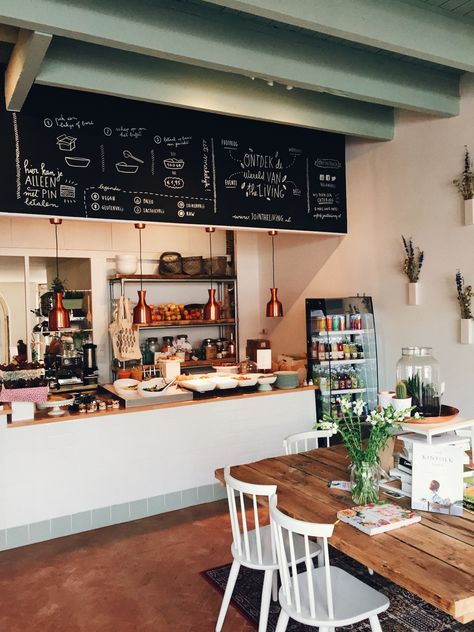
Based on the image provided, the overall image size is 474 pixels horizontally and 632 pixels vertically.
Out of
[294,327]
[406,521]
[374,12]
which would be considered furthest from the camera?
[294,327]

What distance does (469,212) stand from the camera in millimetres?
4203

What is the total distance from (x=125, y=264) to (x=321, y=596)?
15.4 ft

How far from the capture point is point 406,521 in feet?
7.07

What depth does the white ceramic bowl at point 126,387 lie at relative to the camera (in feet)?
14.1

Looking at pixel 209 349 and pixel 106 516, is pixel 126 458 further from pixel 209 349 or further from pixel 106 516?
pixel 209 349

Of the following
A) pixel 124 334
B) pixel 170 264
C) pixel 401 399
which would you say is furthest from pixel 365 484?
pixel 170 264

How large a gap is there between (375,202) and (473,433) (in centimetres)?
294

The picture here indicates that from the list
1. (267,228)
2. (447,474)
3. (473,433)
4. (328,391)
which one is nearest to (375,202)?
(267,228)

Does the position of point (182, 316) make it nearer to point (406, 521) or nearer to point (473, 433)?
point (473, 433)

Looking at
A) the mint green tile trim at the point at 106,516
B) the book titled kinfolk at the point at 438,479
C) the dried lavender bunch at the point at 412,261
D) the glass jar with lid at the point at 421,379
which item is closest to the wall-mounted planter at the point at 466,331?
the dried lavender bunch at the point at 412,261

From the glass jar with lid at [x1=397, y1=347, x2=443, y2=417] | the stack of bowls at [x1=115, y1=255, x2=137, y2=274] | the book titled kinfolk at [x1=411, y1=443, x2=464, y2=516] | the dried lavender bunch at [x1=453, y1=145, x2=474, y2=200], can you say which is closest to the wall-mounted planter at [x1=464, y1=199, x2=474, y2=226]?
the dried lavender bunch at [x1=453, y1=145, x2=474, y2=200]

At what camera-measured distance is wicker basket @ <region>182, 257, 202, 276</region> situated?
669cm

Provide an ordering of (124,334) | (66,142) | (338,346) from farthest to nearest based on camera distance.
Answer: (124,334)
(338,346)
(66,142)

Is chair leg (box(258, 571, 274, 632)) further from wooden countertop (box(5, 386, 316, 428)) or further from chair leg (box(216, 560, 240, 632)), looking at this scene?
wooden countertop (box(5, 386, 316, 428))
